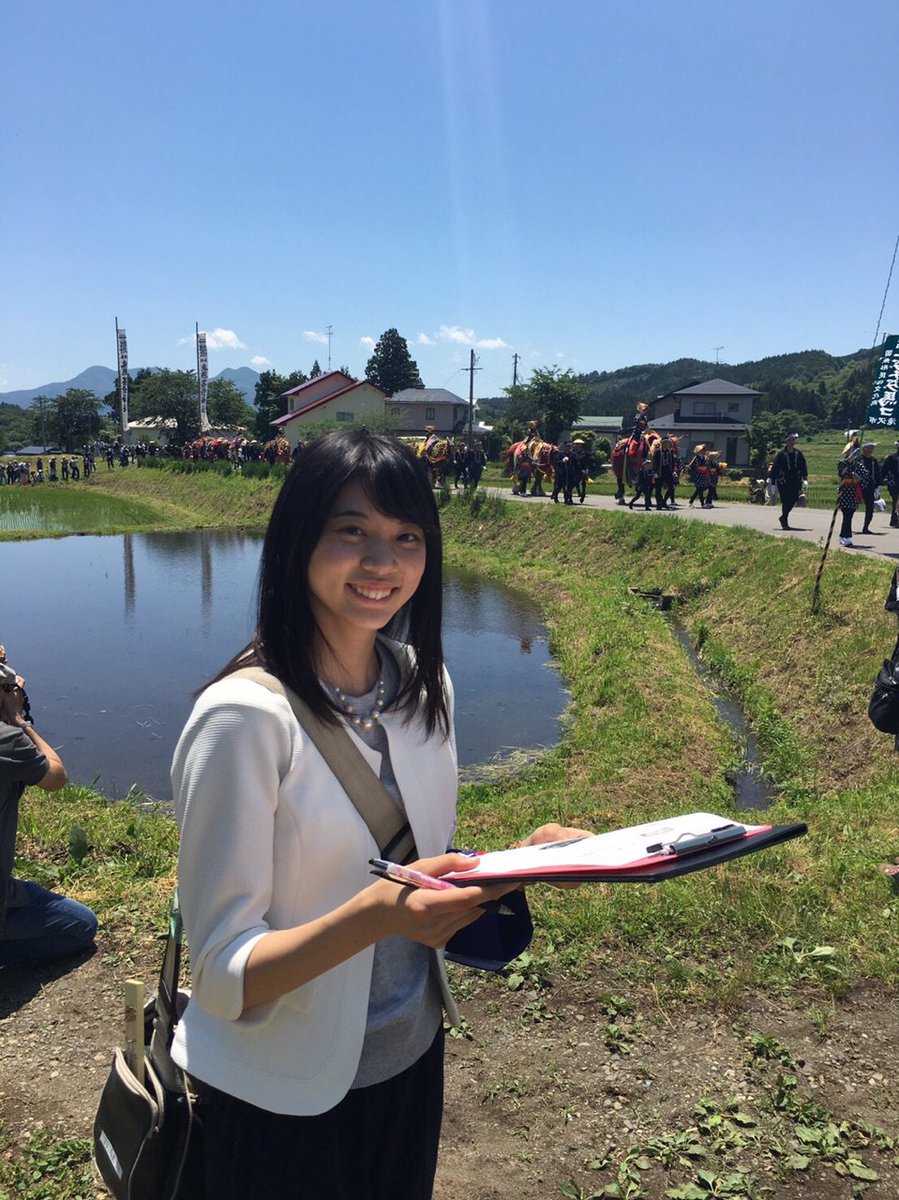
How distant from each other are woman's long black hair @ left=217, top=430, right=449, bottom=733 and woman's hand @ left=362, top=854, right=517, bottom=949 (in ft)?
0.99

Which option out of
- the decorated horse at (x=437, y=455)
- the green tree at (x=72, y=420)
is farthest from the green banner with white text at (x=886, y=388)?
the green tree at (x=72, y=420)

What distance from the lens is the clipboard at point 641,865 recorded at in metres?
1.23

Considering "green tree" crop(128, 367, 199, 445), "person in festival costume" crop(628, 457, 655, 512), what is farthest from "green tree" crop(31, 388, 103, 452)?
"person in festival costume" crop(628, 457, 655, 512)

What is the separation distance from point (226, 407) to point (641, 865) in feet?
238

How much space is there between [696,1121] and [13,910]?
2619 millimetres

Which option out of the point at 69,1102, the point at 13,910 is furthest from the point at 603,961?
the point at 13,910

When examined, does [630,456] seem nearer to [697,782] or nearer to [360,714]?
[697,782]

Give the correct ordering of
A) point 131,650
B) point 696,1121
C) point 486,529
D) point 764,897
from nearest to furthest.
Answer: point 696,1121
point 764,897
point 131,650
point 486,529

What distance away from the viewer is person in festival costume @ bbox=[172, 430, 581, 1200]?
124 centimetres

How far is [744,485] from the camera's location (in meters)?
30.6

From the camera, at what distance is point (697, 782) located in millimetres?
7121

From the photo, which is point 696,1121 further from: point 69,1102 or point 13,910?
point 13,910

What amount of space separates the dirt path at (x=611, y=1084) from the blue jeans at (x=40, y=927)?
0.35 ft

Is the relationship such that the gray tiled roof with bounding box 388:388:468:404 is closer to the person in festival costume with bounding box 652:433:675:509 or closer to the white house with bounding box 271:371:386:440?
the white house with bounding box 271:371:386:440
